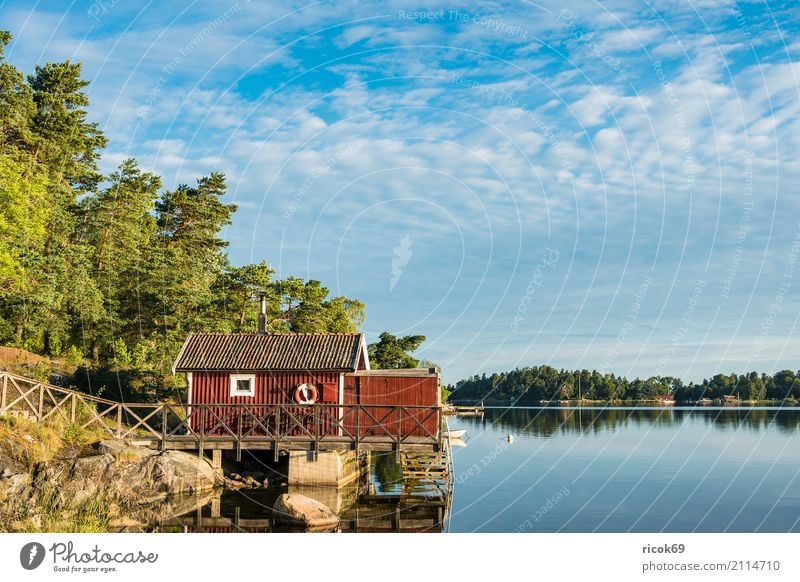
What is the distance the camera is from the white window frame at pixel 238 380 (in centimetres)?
2962

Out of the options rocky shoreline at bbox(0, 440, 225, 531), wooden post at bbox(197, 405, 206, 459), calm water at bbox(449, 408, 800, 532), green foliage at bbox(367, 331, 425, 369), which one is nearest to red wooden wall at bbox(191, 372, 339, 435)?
wooden post at bbox(197, 405, 206, 459)

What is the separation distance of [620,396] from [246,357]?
6085 inches

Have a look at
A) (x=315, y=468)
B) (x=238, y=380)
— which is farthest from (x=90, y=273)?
(x=315, y=468)

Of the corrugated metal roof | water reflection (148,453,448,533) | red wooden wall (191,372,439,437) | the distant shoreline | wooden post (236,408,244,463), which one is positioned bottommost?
the distant shoreline

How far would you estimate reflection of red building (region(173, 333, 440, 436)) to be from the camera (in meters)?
29.2

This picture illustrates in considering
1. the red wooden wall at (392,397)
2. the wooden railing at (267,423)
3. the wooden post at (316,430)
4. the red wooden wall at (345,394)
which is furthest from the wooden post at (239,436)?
the red wooden wall at (392,397)

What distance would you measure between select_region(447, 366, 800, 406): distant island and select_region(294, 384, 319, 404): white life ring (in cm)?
12114

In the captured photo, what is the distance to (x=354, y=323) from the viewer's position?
274 ft

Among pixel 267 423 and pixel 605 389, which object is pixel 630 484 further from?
pixel 605 389

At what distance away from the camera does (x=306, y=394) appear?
96.2ft

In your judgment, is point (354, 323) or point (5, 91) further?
point (354, 323)

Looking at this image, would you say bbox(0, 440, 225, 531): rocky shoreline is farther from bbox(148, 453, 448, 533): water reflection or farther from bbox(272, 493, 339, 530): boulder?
bbox(272, 493, 339, 530): boulder
